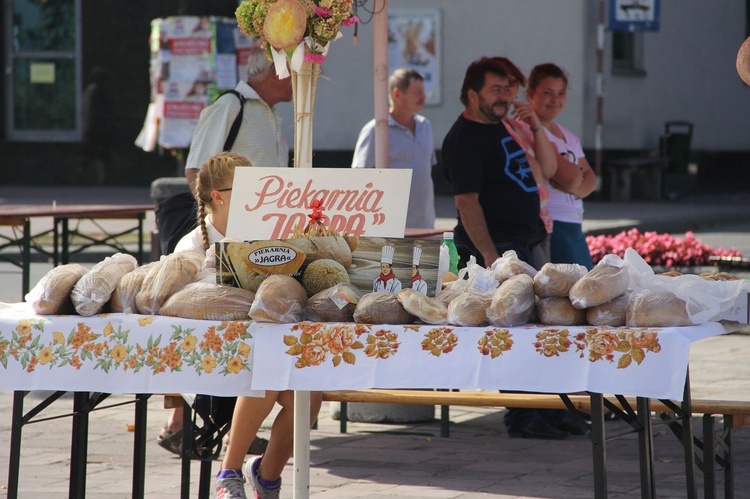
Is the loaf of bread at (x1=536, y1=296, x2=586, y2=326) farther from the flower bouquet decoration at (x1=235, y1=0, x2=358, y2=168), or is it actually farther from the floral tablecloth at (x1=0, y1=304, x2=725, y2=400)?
the flower bouquet decoration at (x1=235, y1=0, x2=358, y2=168)

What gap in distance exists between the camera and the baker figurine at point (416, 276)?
3914 mm

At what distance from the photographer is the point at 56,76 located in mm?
21656

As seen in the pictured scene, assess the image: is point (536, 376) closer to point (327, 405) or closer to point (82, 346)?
point (82, 346)

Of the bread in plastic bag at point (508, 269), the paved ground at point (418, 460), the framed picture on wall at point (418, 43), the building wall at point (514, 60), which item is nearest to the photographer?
the bread in plastic bag at point (508, 269)

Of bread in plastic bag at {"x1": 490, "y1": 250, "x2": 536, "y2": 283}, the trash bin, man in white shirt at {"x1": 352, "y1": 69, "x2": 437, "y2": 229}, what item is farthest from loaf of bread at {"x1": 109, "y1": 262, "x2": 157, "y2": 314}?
the trash bin

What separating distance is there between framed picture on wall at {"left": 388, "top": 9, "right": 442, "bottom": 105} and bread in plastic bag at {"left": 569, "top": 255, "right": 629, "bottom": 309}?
54.1 feet

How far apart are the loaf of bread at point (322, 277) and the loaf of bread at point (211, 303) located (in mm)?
176

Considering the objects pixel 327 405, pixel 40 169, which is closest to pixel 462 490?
pixel 327 405

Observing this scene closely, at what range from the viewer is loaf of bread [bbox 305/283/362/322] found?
3762mm

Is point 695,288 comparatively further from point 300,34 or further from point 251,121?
point 251,121

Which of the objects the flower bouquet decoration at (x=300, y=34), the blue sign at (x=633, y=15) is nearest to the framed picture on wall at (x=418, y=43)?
the blue sign at (x=633, y=15)

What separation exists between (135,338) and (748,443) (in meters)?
3.60

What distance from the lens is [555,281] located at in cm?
368

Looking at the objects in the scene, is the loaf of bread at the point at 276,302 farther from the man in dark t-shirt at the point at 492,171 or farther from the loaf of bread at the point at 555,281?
the man in dark t-shirt at the point at 492,171
